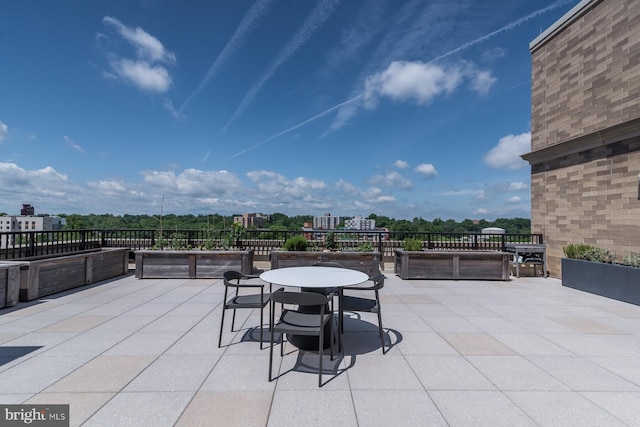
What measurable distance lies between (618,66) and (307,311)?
7.66 metres

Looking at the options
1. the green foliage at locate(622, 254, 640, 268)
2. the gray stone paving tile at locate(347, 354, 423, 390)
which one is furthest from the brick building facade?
the gray stone paving tile at locate(347, 354, 423, 390)

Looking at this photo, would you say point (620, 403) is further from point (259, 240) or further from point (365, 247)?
point (259, 240)

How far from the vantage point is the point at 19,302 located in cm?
411

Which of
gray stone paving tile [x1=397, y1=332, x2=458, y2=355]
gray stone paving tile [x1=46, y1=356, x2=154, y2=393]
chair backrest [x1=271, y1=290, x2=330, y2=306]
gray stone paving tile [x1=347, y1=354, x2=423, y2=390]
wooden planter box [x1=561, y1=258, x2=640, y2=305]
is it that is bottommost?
gray stone paving tile [x1=397, y1=332, x2=458, y2=355]

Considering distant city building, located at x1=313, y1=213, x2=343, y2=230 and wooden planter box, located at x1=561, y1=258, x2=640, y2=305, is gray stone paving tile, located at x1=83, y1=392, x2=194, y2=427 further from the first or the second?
distant city building, located at x1=313, y1=213, x2=343, y2=230

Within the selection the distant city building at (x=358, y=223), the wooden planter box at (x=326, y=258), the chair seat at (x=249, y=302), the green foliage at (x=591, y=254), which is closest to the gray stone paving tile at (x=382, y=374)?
the chair seat at (x=249, y=302)

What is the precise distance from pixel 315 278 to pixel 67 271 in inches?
188

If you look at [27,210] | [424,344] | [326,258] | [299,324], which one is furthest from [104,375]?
[27,210]

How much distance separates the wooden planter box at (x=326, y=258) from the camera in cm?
624

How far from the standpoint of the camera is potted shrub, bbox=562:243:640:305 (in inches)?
176

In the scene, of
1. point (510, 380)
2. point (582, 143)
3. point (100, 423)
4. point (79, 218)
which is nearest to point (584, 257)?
point (582, 143)

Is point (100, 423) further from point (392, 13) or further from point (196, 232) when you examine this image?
point (392, 13)

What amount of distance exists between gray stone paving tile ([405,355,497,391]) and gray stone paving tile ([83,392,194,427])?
167 cm

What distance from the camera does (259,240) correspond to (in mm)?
7816
